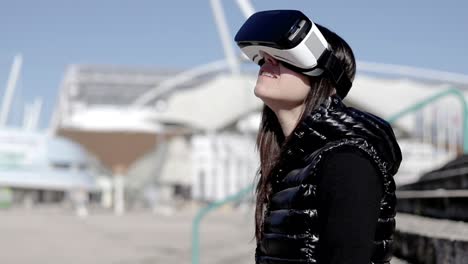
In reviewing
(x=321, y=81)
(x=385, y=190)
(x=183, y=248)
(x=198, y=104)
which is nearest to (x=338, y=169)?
(x=385, y=190)

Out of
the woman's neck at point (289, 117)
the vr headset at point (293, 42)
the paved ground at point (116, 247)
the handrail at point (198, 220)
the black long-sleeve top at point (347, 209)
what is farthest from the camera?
the paved ground at point (116, 247)

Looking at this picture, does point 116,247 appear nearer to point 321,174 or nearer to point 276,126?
point 276,126

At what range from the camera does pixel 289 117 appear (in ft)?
6.09

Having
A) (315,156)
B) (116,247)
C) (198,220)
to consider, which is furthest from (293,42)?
(116,247)

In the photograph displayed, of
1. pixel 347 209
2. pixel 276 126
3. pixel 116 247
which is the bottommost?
pixel 116 247

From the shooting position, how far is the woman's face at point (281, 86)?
1797 millimetres

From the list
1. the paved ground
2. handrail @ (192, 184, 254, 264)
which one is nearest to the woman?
handrail @ (192, 184, 254, 264)

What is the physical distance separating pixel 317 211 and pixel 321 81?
337 mm

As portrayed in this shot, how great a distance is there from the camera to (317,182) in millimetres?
1632

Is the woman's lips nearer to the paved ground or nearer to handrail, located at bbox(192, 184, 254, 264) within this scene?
handrail, located at bbox(192, 184, 254, 264)

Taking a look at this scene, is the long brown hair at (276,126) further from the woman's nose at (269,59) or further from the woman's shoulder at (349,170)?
the woman's shoulder at (349,170)

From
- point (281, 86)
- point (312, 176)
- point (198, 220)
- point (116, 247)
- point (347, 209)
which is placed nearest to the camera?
point (347, 209)

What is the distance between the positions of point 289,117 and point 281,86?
94 millimetres

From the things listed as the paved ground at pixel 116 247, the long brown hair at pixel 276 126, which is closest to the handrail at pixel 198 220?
the paved ground at pixel 116 247
